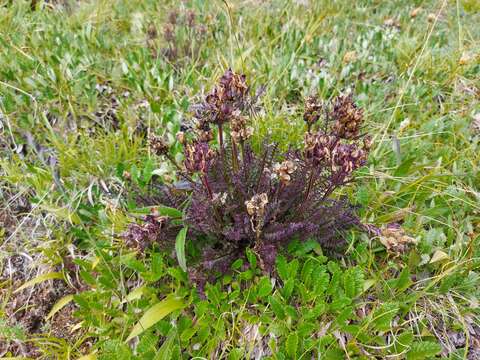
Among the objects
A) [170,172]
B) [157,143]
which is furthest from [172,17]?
[157,143]

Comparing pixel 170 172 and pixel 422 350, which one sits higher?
pixel 170 172

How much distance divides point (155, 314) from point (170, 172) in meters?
0.81

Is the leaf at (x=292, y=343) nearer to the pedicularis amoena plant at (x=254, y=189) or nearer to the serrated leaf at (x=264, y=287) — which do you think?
the serrated leaf at (x=264, y=287)

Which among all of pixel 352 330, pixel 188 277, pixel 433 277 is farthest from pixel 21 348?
pixel 433 277

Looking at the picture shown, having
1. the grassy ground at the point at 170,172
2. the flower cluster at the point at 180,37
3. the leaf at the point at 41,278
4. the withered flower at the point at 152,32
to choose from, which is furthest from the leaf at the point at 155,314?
the withered flower at the point at 152,32

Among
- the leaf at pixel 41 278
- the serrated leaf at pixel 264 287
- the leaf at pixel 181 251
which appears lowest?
the leaf at pixel 41 278

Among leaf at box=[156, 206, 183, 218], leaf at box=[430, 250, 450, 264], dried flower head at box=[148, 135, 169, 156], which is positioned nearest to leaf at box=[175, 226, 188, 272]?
leaf at box=[156, 206, 183, 218]

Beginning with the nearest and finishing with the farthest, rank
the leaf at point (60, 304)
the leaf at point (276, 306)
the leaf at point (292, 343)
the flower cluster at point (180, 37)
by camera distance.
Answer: the leaf at point (292, 343) → the leaf at point (276, 306) → the leaf at point (60, 304) → the flower cluster at point (180, 37)

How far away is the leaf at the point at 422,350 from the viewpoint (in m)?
1.63

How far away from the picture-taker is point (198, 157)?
154 centimetres

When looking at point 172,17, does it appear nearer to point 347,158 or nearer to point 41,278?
point 41,278

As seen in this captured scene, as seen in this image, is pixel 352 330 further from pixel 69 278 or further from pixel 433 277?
pixel 69 278

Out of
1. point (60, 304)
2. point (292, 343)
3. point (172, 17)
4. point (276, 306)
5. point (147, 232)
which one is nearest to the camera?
point (292, 343)

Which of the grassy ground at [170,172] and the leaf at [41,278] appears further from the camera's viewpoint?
the leaf at [41,278]
